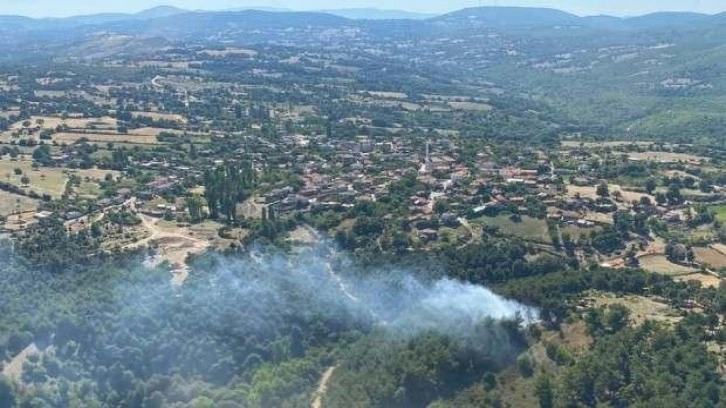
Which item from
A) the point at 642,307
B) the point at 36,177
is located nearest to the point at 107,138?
the point at 36,177

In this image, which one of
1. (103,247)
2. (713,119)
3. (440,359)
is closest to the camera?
(440,359)

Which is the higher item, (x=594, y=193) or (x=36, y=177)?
(x=594, y=193)

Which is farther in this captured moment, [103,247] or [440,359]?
[103,247]

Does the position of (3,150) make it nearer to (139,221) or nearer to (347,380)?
(139,221)

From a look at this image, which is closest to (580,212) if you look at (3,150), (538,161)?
(538,161)

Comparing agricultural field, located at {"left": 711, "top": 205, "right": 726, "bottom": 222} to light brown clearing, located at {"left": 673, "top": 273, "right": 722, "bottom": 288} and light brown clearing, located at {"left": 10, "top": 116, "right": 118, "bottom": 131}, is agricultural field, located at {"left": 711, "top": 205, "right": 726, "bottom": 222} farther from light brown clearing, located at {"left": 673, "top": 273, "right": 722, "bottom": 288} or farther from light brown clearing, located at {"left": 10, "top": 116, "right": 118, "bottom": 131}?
light brown clearing, located at {"left": 10, "top": 116, "right": 118, "bottom": 131}

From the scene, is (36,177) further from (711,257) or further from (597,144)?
(597,144)

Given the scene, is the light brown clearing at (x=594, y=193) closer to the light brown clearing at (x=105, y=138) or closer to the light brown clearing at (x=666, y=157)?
the light brown clearing at (x=666, y=157)

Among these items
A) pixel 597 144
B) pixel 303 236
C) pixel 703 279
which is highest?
pixel 703 279
